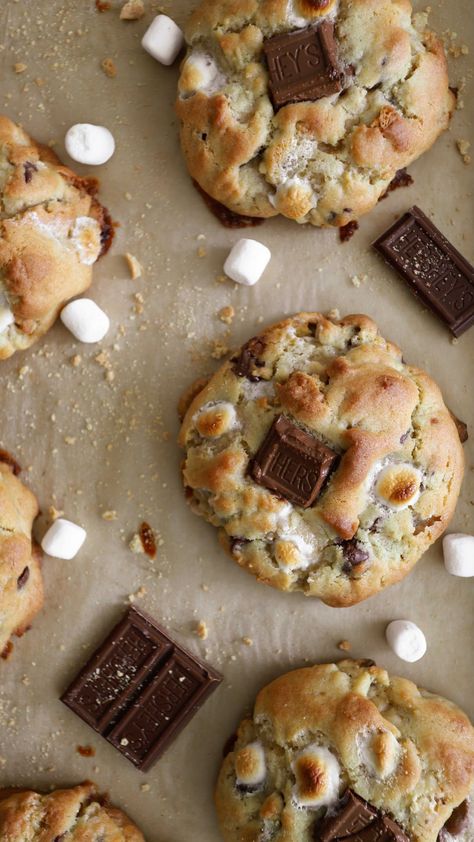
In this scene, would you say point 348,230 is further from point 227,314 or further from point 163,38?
point 163,38

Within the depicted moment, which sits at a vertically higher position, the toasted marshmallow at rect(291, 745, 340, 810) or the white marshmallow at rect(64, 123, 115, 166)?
the white marshmallow at rect(64, 123, 115, 166)

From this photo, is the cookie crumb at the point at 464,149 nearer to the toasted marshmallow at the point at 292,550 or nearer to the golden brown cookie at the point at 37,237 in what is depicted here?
the golden brown cookie at the point at 37,237

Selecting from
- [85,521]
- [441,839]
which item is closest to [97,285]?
[85,521]

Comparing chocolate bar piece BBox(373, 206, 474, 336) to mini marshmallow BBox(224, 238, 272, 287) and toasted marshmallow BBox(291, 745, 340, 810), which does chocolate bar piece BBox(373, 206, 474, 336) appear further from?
toasted marshmallow BBox(291, 745, 340, 810)

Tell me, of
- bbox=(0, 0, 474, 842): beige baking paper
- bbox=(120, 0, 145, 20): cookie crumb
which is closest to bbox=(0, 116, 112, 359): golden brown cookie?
bbox=(0, 0, 474, 842): beige baking paper

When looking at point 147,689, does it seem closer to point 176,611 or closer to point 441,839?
point 176,611

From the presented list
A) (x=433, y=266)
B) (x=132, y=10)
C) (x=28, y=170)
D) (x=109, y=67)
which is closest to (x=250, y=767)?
(x=433, y=266)
